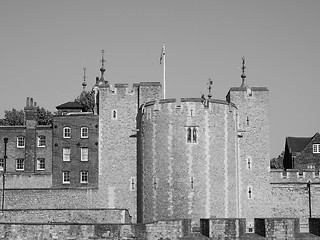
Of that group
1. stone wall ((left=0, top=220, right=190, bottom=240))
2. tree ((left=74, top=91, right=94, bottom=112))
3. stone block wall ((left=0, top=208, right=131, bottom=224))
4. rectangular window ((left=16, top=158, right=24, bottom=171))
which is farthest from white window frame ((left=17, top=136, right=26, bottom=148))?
stone wall ((left=0, top=220, right=190, bottom=240))

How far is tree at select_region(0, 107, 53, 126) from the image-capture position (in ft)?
212

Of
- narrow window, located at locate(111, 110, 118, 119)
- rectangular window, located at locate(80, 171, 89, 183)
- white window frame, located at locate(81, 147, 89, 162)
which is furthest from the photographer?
white window frame, located at locate(81, 147, 89, 162)

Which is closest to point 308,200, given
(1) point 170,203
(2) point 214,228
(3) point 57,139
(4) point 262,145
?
(4) point 262,145

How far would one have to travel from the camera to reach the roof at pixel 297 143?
60.8 m

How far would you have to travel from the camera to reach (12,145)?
46.0 meters

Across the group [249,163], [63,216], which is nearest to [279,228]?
[63,216]

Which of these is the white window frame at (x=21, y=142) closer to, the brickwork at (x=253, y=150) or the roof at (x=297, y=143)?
the brickwork at (x=253, y=150)

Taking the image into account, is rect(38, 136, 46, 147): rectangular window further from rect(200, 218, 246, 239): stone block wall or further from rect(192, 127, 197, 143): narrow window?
rect(200, 218, 246, 239): stone block wall

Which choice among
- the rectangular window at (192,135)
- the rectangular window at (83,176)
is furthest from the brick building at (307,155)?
the rectangular window at (192,135)

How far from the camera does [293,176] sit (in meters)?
43.0

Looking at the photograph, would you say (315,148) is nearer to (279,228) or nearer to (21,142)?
(21,142)

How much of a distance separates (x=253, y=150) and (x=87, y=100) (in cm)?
2824

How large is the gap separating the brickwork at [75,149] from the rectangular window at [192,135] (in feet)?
28.7

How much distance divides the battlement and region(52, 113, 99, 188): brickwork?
12.6 meters
